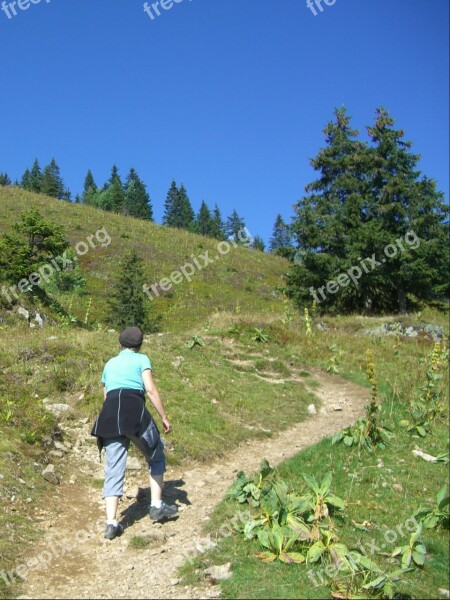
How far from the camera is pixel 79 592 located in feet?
15.5

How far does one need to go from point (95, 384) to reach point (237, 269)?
116 ft

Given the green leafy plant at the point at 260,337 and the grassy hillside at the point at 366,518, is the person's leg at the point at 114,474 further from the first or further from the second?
the green leafy plant at the point at 260,337

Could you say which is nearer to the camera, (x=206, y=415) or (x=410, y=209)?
(x=206, y=415)

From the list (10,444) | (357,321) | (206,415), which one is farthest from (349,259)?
(10,444)

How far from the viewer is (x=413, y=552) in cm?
471

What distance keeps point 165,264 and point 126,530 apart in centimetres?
3494

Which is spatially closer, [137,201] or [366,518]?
[366,518]

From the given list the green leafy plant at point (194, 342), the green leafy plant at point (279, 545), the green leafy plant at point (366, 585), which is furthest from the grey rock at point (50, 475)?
the green leafy plant at point (194, 342)

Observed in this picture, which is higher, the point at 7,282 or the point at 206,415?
the point at 7,282

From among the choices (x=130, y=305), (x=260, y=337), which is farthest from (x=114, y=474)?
(x=130, y=305)

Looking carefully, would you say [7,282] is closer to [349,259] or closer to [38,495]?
[38,495]

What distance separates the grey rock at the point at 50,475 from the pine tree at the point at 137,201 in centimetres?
8132

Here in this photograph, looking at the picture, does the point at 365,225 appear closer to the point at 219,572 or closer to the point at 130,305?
the point at 130,305

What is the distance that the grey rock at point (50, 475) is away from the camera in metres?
7.18
